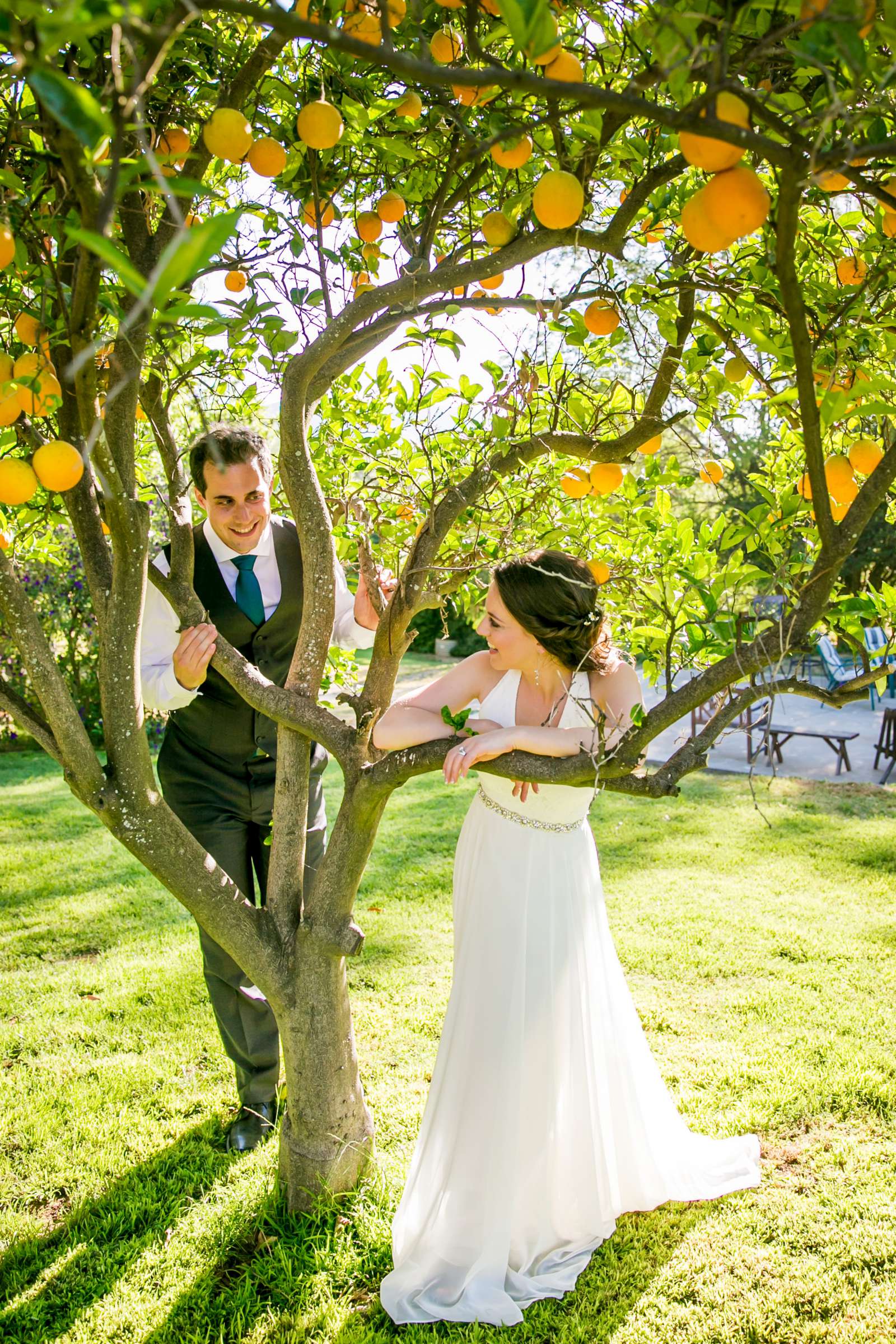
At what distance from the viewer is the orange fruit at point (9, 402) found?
1409 millimetres

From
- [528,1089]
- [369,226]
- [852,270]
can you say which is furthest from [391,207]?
[528,1089]

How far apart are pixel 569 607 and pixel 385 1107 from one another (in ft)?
5.78

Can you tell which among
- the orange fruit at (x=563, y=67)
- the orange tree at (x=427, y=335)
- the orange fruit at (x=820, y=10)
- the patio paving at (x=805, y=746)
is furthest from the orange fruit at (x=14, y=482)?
the patio paving at (x=805, y=746)

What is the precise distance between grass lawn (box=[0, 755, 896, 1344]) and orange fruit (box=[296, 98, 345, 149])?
244 cm

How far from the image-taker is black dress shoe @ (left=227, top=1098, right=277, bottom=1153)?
2.75 meters

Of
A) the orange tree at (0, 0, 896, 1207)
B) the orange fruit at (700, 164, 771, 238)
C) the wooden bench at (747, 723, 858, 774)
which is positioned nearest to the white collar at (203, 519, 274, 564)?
the orange tree at (0, 0, 896, 1207)

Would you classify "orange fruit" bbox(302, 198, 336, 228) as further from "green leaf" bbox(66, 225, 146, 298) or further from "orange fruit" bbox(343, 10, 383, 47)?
"green leaf" bbox(66, 225, 146, 298)

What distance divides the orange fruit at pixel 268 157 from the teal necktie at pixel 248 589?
4.14 ft

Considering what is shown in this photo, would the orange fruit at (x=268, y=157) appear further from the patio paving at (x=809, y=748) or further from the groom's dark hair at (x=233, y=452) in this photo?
the patio paving at (x=809, y=748)

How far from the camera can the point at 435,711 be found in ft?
7.57

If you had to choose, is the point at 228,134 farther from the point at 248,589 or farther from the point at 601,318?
the point at 248,589

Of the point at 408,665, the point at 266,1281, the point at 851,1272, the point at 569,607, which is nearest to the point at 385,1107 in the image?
the point at 266,1281

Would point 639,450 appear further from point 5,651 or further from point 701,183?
point 5,651

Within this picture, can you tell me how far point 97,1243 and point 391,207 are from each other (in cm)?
266
